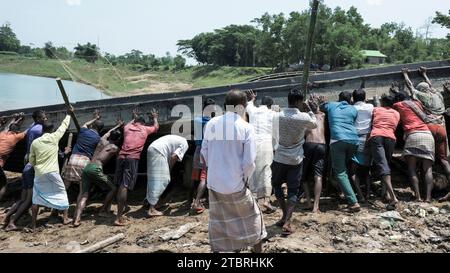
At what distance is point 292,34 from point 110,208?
4332 centimetres

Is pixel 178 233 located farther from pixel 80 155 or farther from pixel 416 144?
pixel 416 144

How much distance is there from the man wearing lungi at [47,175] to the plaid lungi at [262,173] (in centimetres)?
306

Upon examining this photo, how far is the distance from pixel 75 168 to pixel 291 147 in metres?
3.73

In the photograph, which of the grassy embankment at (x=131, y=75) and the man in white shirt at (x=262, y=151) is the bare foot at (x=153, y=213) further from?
the grassy embankment at (x=131, y=75)

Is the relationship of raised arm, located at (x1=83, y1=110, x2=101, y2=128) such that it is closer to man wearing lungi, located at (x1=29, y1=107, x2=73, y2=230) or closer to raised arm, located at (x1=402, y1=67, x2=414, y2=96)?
man wearing lungi, located at (x1=29, y1=107, x2=73, y2=230)

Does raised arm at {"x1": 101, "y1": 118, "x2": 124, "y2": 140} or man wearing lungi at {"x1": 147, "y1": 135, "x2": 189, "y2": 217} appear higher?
raised arm at {"x1": 101, "y1": 118, "x2": 124, "y2": 140}

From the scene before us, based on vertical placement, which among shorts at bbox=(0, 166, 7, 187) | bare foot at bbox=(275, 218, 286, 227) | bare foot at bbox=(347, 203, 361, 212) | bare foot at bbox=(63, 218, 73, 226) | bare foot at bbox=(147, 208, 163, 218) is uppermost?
bare foot at bbox=(347, 203, 361, 212)

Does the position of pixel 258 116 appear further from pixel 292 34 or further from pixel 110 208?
pixel 292 34

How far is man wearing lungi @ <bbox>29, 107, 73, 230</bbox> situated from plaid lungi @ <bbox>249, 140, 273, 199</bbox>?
3.06 m

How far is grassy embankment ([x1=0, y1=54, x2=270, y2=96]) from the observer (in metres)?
43.1

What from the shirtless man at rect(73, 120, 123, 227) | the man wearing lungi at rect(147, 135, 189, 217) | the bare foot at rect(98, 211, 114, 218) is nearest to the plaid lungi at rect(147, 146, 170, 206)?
the man wearing lungi at rect(147, 135, 189, 217)

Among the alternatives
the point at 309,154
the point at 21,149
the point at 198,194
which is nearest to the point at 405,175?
the point at 309,154

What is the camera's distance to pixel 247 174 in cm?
411

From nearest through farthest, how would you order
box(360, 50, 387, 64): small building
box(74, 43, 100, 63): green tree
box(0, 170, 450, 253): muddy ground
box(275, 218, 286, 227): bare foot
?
box(0, 170, 450, 253): muddy ground
box(275, 218, 286, 227): bare foot
box(74, 43, 100, 63): green tree
box(360, 50, 387, 64): small building
